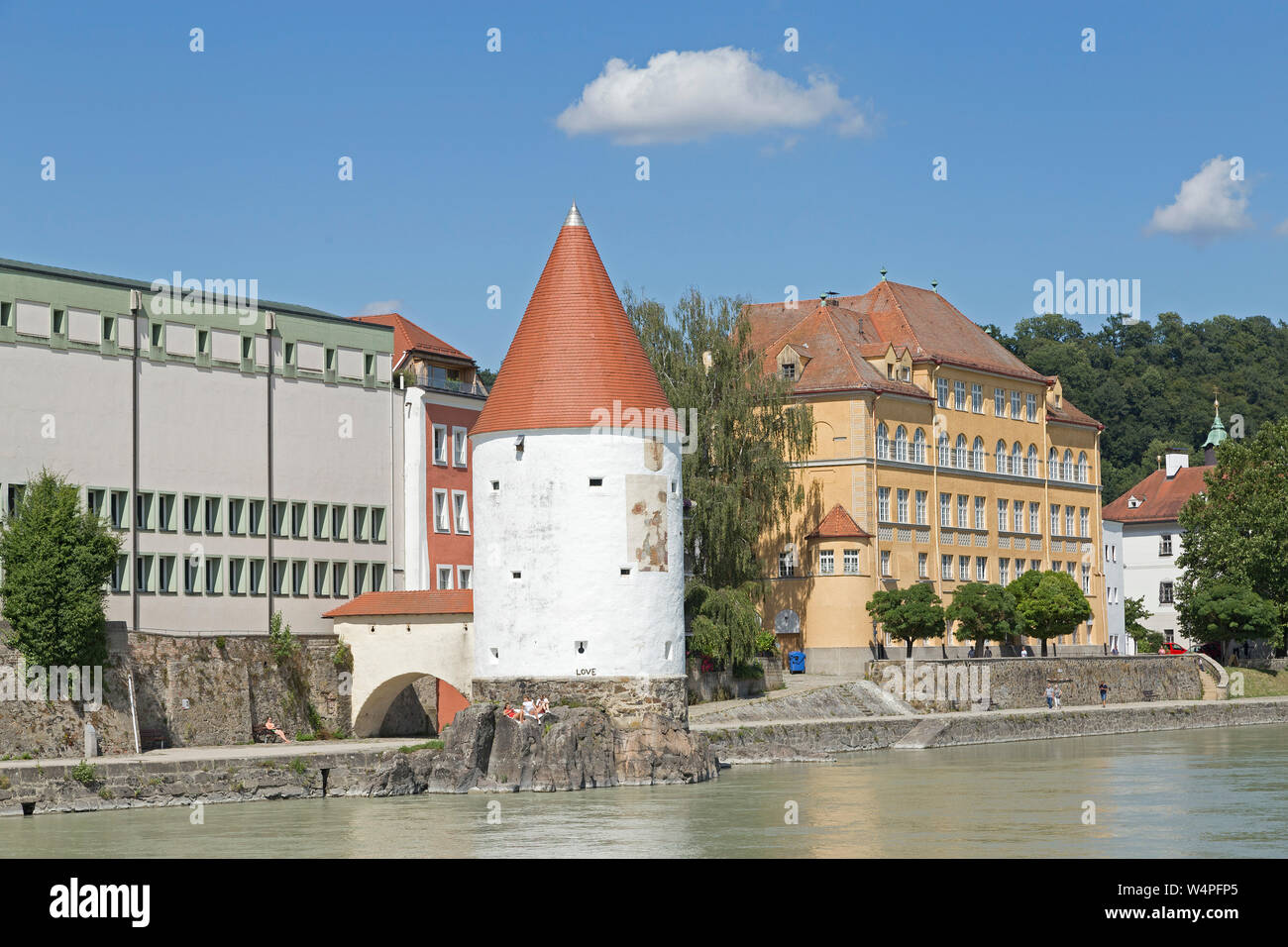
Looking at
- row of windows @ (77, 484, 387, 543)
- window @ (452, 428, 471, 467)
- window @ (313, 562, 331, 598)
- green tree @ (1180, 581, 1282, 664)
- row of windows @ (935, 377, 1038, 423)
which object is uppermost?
row of windows @ (935, 377, 1038, 423)

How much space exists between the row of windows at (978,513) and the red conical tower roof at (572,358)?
29.0 metres

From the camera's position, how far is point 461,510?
61.4m

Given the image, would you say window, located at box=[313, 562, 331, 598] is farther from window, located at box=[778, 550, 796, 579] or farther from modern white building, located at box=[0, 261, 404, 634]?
window, located at box=[778, 550, 796, 579]

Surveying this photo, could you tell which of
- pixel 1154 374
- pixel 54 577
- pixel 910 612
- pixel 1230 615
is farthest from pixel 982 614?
A: pixel 1154 374

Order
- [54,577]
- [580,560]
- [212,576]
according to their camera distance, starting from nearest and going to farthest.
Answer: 1. [54,577]
2. [580,560]
3. [212,576]

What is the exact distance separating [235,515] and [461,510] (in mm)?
9269

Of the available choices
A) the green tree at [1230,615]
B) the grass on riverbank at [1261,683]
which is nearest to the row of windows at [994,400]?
the green tree at [1230,615]

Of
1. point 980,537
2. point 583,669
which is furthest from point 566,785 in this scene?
point 980,537

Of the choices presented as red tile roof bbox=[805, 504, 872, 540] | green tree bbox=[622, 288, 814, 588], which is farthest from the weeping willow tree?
red tile roof bbox=[805, 504, 872, 540]

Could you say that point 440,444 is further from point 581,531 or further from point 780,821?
point 780,821

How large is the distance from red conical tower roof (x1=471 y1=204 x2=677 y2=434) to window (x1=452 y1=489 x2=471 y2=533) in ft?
43.1

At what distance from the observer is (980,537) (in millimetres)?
81188

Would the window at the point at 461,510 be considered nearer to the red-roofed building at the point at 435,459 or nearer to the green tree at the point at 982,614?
the red-roofed building at the point at 435,459

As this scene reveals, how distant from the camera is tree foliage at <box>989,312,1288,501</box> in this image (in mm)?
140875
